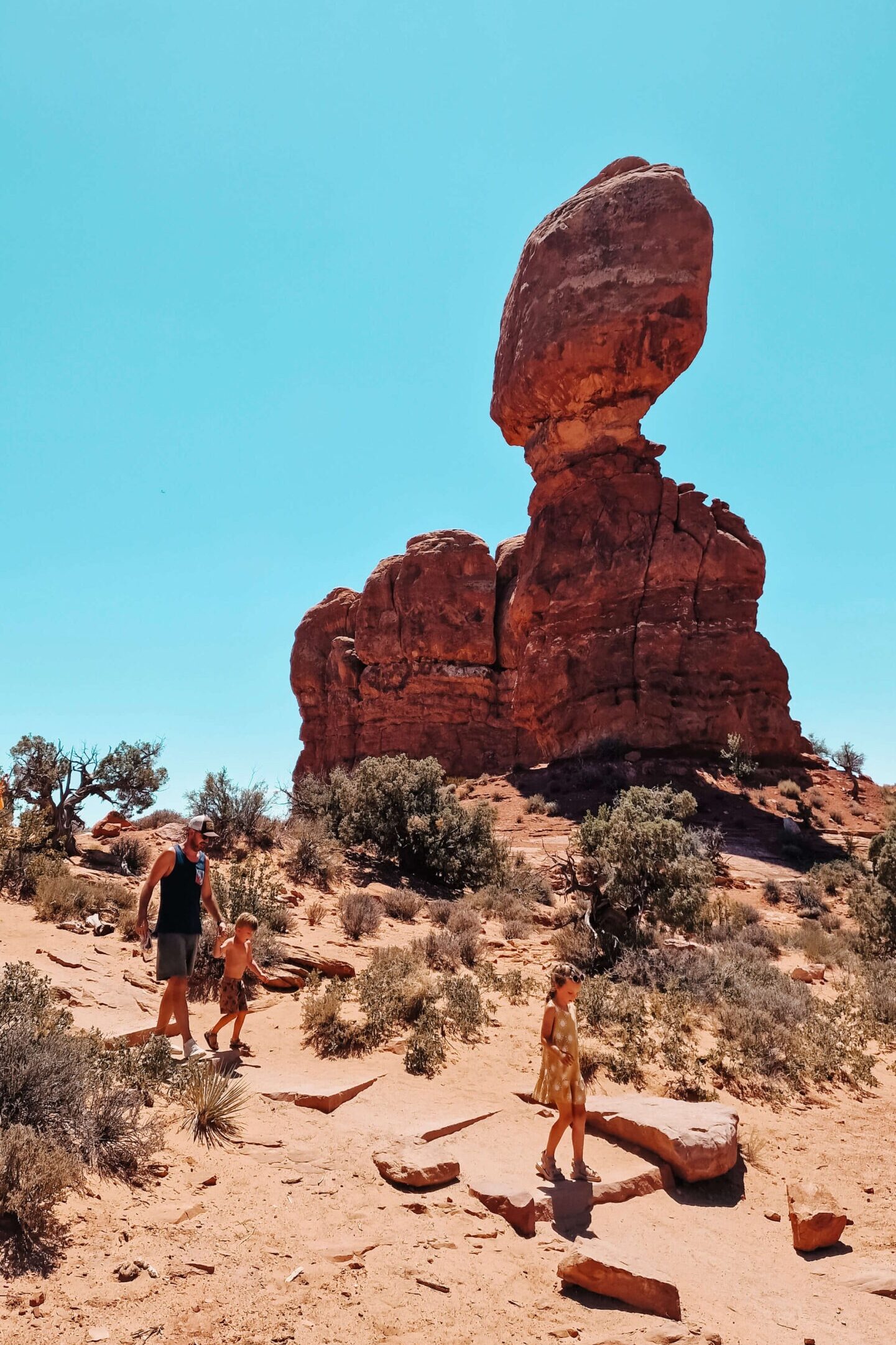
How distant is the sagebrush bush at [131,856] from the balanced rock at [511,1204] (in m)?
8.71

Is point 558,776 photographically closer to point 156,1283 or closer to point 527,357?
point 527,357

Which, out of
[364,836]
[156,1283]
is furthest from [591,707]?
[156,1283]

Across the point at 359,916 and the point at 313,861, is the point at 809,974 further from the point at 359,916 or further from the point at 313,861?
the point at 313,861

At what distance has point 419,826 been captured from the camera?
1452 centimetres

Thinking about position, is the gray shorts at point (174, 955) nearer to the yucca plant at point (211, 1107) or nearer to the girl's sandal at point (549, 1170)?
the yucca plant at point (211, 1107)

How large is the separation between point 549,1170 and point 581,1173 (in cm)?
20

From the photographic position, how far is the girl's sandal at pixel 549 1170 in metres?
4.66

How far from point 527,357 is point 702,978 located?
24615 mm

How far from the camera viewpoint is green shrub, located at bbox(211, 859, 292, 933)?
9.52 meters

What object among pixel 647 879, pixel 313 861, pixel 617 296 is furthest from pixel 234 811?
pixel 617 296

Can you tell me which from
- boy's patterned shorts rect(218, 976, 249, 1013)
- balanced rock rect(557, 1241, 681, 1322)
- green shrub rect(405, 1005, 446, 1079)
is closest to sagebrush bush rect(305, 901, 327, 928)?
green shrub rect(405, 1005, 446, 1079)

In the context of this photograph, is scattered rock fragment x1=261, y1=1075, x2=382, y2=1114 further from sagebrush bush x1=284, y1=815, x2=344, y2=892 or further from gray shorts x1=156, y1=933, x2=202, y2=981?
sagebrush bush x1=284, y1=815, x2=344, y2=892

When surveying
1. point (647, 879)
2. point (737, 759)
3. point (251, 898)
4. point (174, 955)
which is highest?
point (737, 759)

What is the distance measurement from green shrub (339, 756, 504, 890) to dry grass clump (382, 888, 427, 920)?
2449 mm
